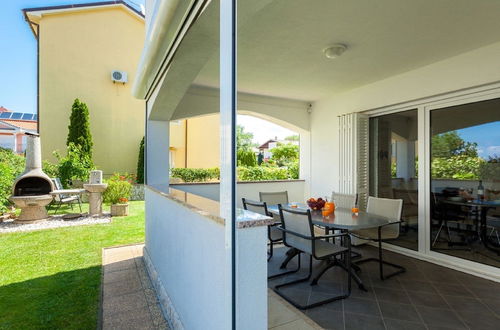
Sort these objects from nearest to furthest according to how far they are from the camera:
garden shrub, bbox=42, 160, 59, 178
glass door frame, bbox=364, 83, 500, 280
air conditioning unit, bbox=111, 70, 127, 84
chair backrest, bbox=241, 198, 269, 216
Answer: chair backrest, bbox=241, 198, 269, 216 → glass door frame, bbox=364, 83, 500, 280 → garden shrub, bbox=42, 160, 59, 178 → air conditioning unit, bbox=111, 70, 127, 84

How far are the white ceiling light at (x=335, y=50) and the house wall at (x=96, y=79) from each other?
9270 mm

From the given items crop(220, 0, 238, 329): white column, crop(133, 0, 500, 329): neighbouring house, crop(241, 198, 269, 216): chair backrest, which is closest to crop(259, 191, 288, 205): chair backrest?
crop(241, 198, 269, 216): chair backrest

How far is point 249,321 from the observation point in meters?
1.31

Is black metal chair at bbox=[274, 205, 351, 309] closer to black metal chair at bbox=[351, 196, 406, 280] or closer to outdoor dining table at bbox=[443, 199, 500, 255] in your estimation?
black metal chair at bbox=[351, 196, 406, 280]

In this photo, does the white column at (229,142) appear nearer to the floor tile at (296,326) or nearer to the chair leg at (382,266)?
the floor tile at (296,326)

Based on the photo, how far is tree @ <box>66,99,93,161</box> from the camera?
9.15m

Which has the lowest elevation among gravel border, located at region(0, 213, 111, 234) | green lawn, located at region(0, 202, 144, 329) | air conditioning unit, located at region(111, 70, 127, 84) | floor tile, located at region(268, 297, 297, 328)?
green lawn, located at region(0, 202, 144, 329)

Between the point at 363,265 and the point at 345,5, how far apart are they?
3158 millimetres

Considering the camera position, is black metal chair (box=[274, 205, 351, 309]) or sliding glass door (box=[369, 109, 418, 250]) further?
sliding glass door (box=[369, 109, 418, 250])

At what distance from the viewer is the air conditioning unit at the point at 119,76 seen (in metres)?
10.3

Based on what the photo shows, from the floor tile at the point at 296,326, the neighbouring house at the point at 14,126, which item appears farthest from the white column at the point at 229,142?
the neighbouring house at the point at 14,126

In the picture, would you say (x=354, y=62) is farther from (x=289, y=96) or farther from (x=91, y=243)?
(x=91, y=243)

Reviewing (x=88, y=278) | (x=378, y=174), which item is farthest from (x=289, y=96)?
(x=88, y=278)

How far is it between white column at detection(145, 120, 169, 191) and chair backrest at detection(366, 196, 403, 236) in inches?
118
